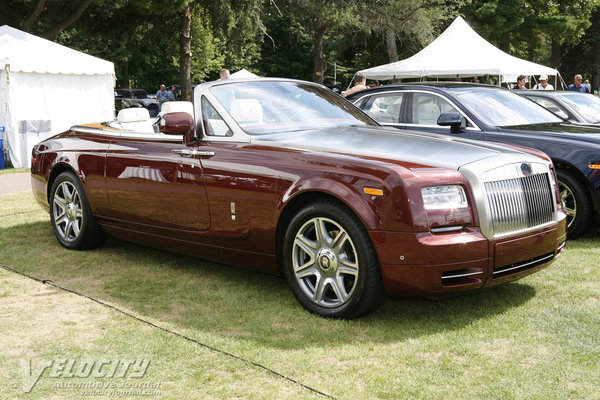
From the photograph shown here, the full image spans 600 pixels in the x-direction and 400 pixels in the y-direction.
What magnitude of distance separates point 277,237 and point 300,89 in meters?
1.54

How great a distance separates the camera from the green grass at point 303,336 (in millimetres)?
3330

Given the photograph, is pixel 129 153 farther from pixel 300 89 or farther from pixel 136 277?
pixel 300 89

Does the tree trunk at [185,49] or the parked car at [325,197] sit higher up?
the tree trunk at [185,49]

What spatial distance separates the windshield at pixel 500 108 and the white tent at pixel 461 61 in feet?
39.5

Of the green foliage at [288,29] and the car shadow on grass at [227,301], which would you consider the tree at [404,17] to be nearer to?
the green foliage at [288,29]

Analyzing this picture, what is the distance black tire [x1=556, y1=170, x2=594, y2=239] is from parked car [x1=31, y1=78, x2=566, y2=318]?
2.22m

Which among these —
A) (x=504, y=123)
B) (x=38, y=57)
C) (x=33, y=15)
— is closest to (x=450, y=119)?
(x=504, y=123)

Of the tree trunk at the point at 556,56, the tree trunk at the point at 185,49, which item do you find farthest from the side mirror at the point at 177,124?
the tree trunk at the point at 556,56

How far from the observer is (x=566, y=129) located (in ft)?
23.8

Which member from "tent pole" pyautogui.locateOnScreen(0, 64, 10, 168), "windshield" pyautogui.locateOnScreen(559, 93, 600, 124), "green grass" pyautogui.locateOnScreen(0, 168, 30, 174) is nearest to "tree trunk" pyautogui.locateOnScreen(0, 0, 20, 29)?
"tent pole" pyautogui.locateOnScreen(0, 64, 10, 168)

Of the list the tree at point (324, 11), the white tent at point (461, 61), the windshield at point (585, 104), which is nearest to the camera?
the windshield at point (585, 104)

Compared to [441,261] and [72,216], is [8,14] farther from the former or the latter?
[441,261]

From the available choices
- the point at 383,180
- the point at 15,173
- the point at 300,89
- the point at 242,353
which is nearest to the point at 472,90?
the point at 300,89

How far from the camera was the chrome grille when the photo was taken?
4080mm
